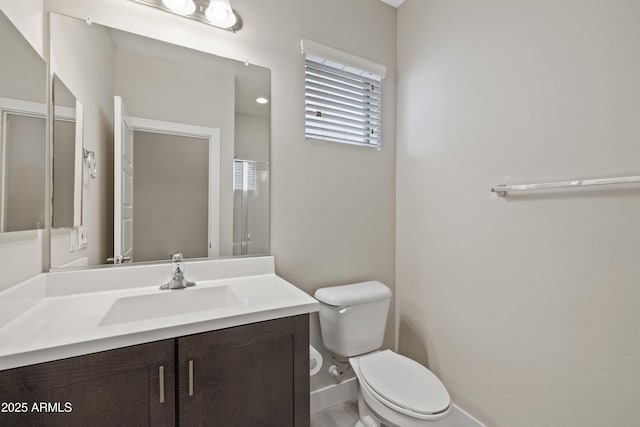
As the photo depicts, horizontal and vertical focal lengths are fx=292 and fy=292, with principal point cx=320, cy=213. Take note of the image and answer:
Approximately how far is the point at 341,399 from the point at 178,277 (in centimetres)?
126

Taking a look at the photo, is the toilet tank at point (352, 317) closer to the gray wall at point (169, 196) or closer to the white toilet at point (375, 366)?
the white toilet at point (375, 366)

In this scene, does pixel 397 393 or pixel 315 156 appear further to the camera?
pixel 315 156

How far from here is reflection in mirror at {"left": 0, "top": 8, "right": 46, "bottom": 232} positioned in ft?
2.86

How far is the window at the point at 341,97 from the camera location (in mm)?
1704

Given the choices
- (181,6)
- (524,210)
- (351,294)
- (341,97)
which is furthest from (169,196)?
(524,210)

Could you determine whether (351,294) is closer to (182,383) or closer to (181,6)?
(182,383)

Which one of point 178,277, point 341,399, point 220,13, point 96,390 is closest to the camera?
point 96,390

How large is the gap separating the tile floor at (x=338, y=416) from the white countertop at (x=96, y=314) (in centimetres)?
91

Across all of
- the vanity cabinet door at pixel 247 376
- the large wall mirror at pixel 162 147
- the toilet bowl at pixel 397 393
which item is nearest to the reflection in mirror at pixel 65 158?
the large wall mirror at pixel 162 147

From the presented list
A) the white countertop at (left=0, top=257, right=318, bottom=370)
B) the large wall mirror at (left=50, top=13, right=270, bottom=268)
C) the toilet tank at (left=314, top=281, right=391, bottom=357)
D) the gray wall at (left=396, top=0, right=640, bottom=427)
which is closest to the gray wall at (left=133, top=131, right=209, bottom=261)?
the large wall mirror at (left=50, top=13, right=270, bottom=268)

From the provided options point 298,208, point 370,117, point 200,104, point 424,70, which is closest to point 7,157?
point 200,104

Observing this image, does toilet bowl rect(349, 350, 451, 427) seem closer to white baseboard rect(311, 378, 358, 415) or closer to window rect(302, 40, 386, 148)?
white baseboard rect(311, 378, 358, 415)

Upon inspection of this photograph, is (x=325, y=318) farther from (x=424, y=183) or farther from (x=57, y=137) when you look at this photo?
(x=57, y=137)

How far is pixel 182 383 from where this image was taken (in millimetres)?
870
